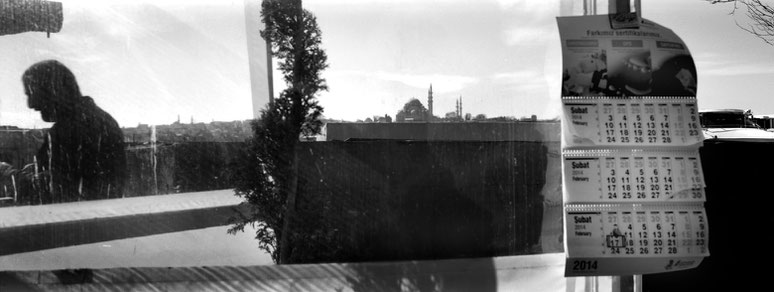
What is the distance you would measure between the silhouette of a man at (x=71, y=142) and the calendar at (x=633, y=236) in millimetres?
1834

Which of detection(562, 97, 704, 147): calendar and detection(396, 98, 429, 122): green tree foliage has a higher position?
detection(396, 98, 429, 122): green tree foliage

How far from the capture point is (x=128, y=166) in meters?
2.39

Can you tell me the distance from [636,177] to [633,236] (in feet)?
0.70

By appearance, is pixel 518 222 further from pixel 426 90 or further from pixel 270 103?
pixel 270 103

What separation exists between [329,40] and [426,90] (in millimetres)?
456

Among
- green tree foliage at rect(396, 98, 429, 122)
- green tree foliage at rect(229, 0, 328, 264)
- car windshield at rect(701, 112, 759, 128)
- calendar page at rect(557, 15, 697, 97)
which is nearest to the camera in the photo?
calendar page at rect(557, 15, 697, 97)

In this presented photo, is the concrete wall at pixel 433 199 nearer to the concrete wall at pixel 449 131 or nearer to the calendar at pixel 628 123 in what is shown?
the concrete wall at pixel 449 131

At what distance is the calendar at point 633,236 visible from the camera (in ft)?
6.84

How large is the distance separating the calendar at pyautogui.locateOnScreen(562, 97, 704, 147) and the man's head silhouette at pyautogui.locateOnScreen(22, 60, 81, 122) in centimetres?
195

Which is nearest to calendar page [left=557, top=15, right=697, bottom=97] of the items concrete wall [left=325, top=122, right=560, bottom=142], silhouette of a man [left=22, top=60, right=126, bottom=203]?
concrete wall [left=325, top=122, right=560, bottom=142]

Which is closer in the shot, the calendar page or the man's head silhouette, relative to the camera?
the calendar page

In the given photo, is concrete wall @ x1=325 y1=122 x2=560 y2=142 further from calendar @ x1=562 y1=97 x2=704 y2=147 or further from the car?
the car

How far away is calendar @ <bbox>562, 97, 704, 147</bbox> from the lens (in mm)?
2090

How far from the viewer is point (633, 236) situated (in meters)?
2.09
